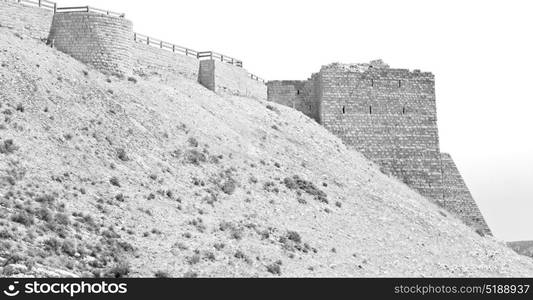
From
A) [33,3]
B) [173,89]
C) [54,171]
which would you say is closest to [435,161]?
[173,89]

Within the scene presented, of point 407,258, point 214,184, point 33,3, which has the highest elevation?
point 33,3

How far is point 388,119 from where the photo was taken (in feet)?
157

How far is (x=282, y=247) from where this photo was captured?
28.9 meters

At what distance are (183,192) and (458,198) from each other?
2226cm

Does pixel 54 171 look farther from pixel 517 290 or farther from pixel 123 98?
pixel 517 290

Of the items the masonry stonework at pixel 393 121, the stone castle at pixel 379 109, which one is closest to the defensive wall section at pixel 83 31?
the stone castle at pixel 379 109

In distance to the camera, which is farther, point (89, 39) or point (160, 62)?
point (160, 62)

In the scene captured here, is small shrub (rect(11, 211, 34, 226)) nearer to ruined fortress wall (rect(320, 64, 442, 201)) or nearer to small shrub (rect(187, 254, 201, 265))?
small shrub (rect(187, 254, 201, 265))

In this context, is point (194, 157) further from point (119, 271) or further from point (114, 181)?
point (119, 271)

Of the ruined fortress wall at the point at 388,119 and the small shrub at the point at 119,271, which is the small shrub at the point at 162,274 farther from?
the ruined fortress wall at the point at 388,119

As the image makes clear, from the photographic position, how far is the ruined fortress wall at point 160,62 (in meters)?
40.5

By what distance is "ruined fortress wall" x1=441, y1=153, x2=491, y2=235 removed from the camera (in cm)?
4712

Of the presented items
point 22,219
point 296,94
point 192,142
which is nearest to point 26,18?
point 192,142

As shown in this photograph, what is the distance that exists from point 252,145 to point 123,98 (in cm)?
651
